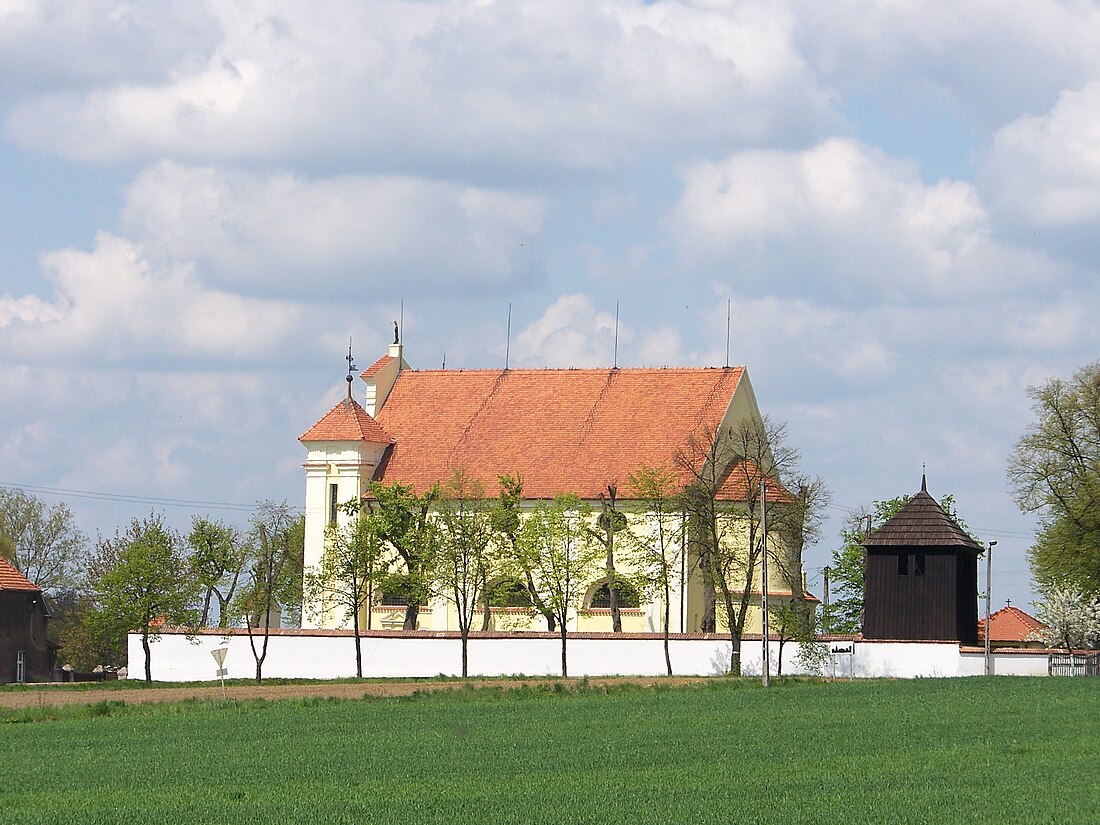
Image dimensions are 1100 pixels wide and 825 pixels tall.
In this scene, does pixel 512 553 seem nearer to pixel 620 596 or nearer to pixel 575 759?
pixel 620 596

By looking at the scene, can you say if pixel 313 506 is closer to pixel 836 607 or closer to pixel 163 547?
pixel 163 547

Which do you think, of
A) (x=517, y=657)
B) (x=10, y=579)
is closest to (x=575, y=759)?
(x=517, y=657)

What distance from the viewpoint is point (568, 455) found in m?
72.2

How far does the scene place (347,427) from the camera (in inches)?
2921

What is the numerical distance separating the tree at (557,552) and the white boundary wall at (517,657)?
2356 mm

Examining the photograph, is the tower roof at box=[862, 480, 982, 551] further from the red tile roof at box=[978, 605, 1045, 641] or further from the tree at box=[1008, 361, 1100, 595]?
the red tile roof at box=[978, 605, 1045, 641]

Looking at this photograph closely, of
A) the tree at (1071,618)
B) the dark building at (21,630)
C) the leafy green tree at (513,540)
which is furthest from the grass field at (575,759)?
the dark building at (21,630)

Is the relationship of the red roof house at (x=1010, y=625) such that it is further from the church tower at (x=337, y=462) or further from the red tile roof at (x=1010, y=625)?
the church tower at (x=337, y=462)

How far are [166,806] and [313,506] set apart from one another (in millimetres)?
52596

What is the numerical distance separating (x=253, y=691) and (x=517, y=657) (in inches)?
476

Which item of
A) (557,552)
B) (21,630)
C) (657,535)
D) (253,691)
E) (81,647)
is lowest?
(81,647)

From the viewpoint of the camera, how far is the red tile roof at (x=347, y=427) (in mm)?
74000

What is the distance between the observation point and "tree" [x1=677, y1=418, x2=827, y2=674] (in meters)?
61.4

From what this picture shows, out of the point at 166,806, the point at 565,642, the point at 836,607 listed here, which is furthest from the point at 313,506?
the point at 166,806
